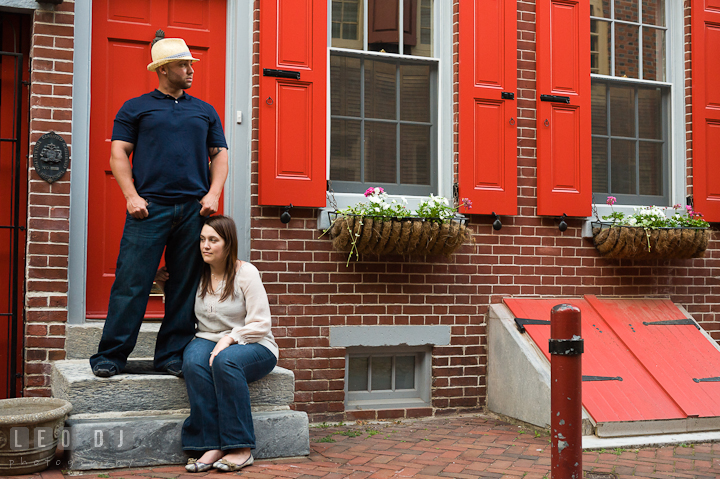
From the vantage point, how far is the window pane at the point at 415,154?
5363mm

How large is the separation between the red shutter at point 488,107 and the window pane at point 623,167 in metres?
1.15

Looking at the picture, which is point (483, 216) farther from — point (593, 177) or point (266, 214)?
point (266, 214)

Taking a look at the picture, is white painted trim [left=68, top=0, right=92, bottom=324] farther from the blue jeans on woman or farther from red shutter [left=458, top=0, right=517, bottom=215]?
red shutter [left=458, top=0, right=517, bottom=215]

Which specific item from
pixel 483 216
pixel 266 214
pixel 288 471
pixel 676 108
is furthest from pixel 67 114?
pixel 676 108

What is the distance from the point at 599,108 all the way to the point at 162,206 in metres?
3.96

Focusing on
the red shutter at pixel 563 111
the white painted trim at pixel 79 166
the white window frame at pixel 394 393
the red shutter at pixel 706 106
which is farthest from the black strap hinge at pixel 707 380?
the white painted trim at pixel 79 166

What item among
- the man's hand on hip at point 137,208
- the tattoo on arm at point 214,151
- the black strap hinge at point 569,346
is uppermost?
the tattoo on arm at point 214,151

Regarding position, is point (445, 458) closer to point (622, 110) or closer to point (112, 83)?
point (112, 83)

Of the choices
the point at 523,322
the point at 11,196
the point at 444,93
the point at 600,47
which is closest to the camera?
the point at 11,196

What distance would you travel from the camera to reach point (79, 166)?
174 inches

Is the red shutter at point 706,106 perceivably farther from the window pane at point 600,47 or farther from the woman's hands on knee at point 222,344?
the woman's hands on knee at point 222,344

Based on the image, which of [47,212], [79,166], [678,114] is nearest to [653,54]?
[678,114]

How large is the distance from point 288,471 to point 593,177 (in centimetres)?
378

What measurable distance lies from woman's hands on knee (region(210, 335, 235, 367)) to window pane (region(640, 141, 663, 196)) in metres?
4.10
